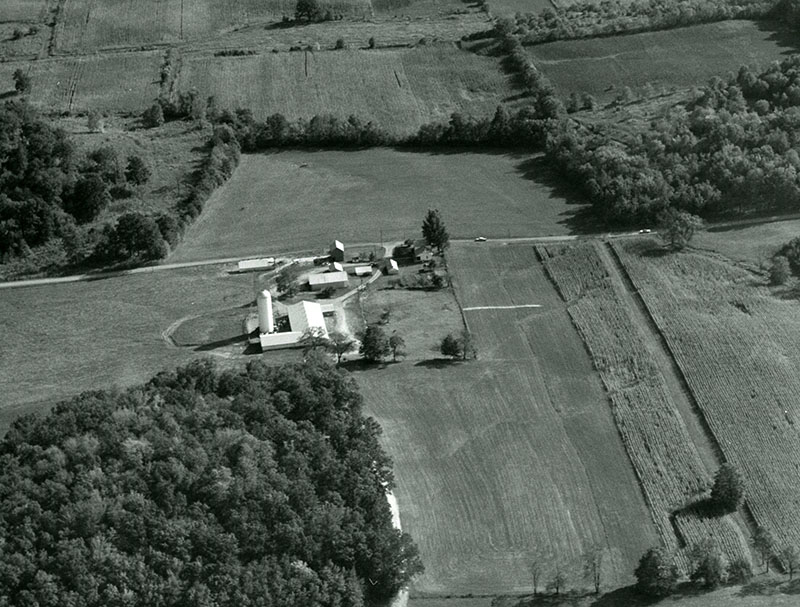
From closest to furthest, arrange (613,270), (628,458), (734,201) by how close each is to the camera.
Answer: (628,458), (613,270), (734,201)

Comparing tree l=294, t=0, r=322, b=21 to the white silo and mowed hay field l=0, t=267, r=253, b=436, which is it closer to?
mowed hay field l=0, t=267, r=253, b=436

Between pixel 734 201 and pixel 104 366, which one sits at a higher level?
pixel 734 201

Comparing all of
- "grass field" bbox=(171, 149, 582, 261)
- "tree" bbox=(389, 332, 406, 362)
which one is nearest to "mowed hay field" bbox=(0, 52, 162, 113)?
"grass field" bbox=(171, 149, 582, 261)

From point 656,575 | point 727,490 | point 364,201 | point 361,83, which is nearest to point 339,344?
point 364,201

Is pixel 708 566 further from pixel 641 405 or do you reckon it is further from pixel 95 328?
pixel 95 328

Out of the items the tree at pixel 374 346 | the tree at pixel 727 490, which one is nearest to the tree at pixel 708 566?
the tree at pixel 727 490

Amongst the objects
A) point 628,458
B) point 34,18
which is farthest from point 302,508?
point 34,18

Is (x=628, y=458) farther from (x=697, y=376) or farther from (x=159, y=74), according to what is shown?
(x=159, y=74)
